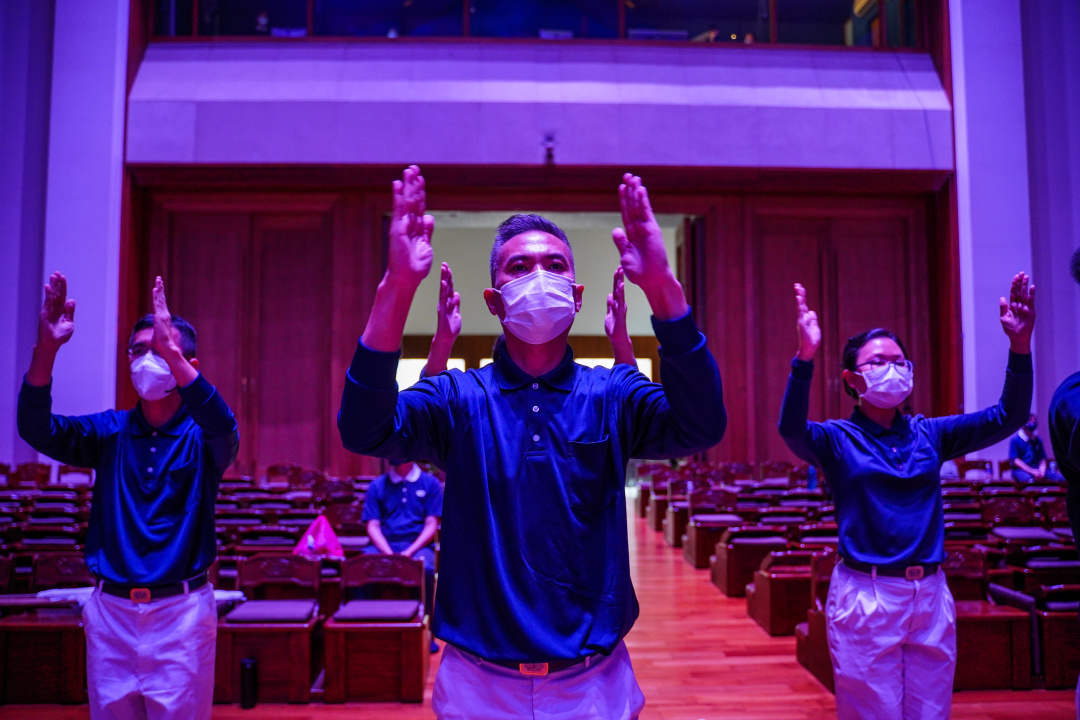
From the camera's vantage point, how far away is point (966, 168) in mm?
13250

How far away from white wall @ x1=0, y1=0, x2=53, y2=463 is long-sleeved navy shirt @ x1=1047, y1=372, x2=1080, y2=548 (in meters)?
14.0

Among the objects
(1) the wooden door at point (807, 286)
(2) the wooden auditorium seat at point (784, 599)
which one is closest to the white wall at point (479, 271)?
(1) the wooden door at point (807, 286)

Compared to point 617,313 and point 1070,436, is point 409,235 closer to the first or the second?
point 617,313

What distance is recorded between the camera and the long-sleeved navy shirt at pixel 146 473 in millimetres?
2625

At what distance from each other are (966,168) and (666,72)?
4886 mm

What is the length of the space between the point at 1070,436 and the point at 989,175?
13.0 metres

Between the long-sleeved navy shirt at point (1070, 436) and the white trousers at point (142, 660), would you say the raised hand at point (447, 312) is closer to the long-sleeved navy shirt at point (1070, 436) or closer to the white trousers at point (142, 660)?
the white trousers at point (142, 660)

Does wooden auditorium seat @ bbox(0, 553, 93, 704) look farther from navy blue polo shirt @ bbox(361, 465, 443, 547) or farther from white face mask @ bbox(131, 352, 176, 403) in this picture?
white face mask @ bbox(131, 352, 176, 403)

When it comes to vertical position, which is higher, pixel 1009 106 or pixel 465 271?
pixel 1009 106

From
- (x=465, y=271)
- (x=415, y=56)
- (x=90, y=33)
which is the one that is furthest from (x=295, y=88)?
(x=465, y=271)

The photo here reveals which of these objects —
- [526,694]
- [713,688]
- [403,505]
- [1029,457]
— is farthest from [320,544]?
[1029,457]

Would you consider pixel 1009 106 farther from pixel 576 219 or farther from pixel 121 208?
pixel 121 208

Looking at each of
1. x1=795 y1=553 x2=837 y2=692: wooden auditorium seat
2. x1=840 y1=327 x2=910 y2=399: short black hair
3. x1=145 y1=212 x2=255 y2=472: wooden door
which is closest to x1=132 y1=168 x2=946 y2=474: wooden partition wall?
x1=145 y1=212 x2=255 y2=472: wooden door

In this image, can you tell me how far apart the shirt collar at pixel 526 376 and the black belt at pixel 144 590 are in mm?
1609
